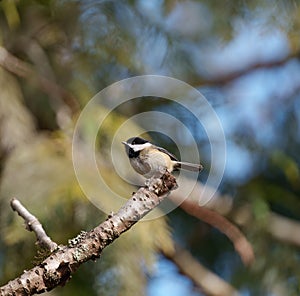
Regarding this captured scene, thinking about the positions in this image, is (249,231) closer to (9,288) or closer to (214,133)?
(214,133)

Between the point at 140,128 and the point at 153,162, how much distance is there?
829mm

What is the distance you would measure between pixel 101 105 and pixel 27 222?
0.82 m

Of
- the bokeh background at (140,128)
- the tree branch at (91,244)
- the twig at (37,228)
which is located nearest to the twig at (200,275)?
the bokeh background at (140,128)

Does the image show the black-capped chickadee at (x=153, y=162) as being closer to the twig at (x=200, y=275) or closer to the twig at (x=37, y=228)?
the twig at (x=37, y=228)

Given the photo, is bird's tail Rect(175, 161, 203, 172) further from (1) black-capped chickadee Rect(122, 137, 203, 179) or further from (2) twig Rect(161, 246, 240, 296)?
(2) twig Rect(161, 246, 240, 296)

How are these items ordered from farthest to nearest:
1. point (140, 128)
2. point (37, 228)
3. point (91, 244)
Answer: point (140, 128)
point (37, 228)
point (91, 244)

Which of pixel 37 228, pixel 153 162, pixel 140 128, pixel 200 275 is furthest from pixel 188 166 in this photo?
pixel 200 275

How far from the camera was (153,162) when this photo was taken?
2.63 ft

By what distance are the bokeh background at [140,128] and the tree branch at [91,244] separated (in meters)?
0.71

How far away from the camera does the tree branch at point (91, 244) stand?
76 cm

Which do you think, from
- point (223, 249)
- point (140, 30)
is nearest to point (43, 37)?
point (140, 30)

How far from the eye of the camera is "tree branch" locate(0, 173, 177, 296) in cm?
76

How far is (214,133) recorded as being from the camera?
1.75 meters

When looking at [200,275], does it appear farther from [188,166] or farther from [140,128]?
[188,166]
